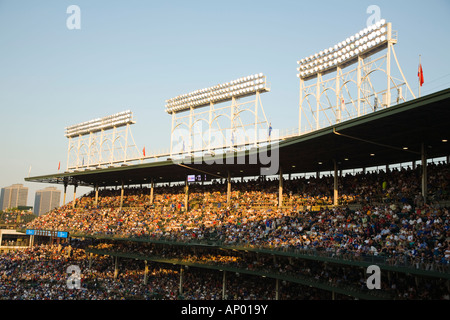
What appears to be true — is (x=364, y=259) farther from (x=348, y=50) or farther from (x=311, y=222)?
(x=348, y=50)

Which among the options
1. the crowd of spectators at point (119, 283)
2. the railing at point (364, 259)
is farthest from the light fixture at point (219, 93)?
the crowd of spectators at point (119, 283)

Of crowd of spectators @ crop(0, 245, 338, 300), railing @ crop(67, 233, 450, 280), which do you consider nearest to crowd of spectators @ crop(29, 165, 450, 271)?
railing @ crop(67, 233, 450, 280)

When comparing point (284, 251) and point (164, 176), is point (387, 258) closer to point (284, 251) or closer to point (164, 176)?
point (284, 251)

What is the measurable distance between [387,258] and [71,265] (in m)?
32.9

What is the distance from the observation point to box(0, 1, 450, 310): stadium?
19609 millimetres

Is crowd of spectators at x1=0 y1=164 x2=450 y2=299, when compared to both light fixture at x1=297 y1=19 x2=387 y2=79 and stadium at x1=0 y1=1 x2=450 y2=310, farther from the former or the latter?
light fixture at x1=297 y1=19 x2=387 y2=79

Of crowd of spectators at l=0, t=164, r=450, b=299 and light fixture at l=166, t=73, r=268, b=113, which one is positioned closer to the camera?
crowd of spectators at l=0, t=164, r=450, b=299

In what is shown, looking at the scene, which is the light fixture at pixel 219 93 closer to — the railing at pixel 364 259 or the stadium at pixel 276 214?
the stadium at pixel 276 214

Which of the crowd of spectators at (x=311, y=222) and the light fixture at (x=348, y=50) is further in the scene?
the light fixture at (x=348, y=50)

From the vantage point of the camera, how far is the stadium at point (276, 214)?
19609 mm

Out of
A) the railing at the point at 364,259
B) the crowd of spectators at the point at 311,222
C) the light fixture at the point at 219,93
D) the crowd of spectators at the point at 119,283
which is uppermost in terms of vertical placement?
the light fixture at the point at 219,93

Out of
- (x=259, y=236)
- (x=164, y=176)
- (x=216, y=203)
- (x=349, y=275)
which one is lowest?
(x=349, y=275)

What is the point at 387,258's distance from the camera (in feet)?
58.2
